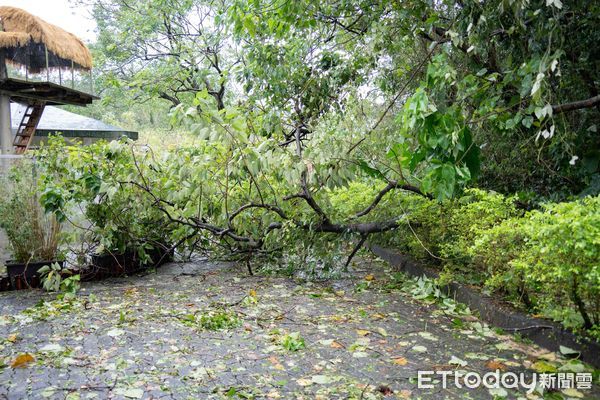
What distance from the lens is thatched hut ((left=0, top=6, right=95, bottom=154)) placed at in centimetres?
1040

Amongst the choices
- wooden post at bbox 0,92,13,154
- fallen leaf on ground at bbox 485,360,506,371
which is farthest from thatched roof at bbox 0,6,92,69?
fallen leaf on ground at bbox 485,360,506,371

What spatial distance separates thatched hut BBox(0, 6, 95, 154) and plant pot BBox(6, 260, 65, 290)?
6.92 metres

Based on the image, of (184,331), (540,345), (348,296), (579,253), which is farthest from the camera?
(348,296)

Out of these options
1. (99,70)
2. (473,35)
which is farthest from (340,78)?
(99,70)

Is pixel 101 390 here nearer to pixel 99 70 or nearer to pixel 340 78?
pixel 340 78

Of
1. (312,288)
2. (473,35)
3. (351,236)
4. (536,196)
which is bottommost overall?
(312,288)

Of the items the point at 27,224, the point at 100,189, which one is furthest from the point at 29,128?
the point at 100,189

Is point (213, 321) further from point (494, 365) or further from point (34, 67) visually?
point (34, 67)

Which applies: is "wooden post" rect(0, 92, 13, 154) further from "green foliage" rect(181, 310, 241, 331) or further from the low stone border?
the low stone border

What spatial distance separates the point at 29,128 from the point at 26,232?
9.13m

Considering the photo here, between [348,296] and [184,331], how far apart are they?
169 centimetres

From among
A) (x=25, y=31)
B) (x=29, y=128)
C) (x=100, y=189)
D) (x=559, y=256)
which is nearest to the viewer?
(x=559, y=256)

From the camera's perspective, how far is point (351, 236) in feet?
17.3

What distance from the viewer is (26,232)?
5391 mm
